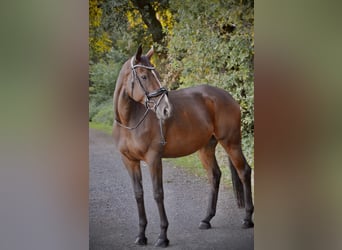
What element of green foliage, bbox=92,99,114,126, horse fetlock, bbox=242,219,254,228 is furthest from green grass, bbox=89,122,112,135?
horse fetlock, bbox=242,219,254,228

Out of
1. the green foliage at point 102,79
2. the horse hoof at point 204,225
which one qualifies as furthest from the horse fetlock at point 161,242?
the green foliage at point 102,79

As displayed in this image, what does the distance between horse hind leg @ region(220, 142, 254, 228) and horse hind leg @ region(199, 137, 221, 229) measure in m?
0.08

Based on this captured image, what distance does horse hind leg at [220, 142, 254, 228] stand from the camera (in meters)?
2.30

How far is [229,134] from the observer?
7.69 feet

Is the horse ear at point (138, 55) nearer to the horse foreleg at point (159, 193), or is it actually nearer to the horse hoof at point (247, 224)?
the horse foreleg at point (159, 193)

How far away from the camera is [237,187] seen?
233cm

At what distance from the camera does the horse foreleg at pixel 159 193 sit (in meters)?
2.28

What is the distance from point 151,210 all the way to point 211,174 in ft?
1.20

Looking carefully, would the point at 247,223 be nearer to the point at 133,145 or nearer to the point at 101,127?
the point at 133,145
